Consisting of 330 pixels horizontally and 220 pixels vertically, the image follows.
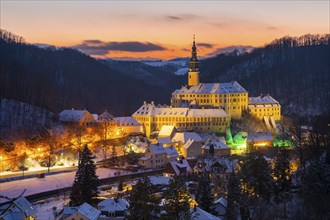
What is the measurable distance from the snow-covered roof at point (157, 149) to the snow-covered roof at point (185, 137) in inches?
279

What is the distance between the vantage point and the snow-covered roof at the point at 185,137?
73656mm

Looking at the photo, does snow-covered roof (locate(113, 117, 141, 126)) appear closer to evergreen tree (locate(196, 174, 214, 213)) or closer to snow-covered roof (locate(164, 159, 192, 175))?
snow-covered roof (locate(164, 159, 192, 175))

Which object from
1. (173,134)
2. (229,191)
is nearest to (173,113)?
(173,134)

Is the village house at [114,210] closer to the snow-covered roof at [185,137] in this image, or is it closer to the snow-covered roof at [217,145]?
the snow-covered roof at [217,145]

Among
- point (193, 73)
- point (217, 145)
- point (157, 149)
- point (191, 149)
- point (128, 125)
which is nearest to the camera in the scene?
point (157, 149)

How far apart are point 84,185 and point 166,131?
3297cm

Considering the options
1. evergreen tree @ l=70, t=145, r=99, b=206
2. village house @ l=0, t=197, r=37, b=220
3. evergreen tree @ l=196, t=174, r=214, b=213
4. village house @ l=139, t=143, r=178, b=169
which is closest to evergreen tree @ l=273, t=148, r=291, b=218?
evergreen tree @ l=196, t=174, r=214, b=213

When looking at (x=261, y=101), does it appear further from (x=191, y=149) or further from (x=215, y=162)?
(x=215, y=162)

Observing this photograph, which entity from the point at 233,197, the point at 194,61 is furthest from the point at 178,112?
the point at 233,197

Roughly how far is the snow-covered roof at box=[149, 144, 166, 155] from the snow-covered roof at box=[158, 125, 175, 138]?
953 cm

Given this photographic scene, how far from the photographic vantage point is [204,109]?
83.1 metres

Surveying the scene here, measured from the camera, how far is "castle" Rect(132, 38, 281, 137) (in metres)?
81.6

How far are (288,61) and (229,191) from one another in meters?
141

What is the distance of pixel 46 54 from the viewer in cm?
17088
